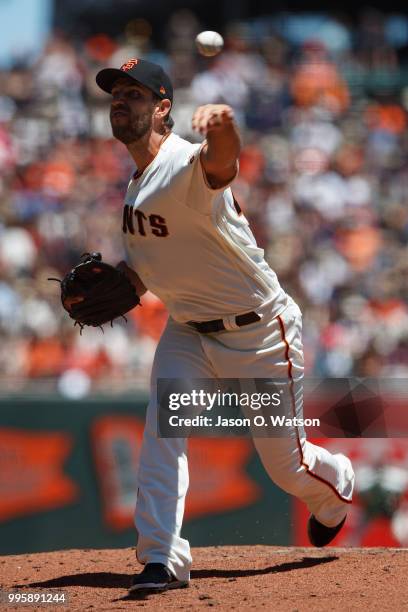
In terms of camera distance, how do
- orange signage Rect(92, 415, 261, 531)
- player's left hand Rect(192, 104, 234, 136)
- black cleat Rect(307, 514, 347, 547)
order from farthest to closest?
1. orange signage Rect(92, 415, 261, 531)
2. black cleat Rect(307, 514, 347, 547)
3. player's left hand Rect(192, 104, 234, 136)

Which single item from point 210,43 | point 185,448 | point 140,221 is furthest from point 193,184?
point 210,43

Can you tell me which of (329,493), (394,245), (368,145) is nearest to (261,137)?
(368,145)

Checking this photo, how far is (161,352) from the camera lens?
14.8 ft

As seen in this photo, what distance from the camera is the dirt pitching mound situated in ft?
13.1

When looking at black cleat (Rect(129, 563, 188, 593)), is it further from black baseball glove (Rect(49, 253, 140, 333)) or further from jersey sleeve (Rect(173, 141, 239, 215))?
jersey sleeve (Rect(173, 141, 239, 215))

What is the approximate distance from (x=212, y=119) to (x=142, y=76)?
0.68 metres

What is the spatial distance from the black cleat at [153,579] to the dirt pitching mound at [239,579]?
44 millimetres

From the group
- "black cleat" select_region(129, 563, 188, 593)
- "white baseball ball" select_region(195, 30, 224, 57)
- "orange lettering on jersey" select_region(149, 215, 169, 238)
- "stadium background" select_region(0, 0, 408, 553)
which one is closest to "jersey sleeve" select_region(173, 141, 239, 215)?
"orange lettering on jersey" select_region(149, 215, 169, 238)

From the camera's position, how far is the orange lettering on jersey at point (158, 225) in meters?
4.31

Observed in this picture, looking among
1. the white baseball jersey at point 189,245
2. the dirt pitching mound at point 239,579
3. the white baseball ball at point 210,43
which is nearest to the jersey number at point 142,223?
the white baseball jersey at point 189,245

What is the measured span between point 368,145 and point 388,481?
5.16 meters

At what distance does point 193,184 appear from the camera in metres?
4.16

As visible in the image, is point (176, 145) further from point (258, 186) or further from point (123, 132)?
point (258, 186)

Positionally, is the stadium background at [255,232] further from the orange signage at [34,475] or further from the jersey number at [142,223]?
the jersey number at [142,223]
